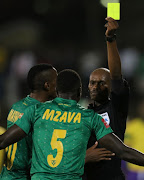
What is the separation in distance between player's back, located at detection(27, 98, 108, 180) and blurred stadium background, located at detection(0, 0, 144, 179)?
8.04 meters

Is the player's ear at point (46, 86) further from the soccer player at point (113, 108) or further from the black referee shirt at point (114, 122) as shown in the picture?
the black referee shirt at point (114, 122)

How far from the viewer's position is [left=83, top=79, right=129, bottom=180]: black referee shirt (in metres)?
3.39

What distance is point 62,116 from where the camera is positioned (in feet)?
9.16

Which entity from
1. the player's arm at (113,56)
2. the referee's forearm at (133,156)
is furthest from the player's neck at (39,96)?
the referee's forearm at (133,156)

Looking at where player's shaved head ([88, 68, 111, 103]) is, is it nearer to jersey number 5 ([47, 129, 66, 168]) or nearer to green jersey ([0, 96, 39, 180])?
green jersey ([0, 96, 39, 180])

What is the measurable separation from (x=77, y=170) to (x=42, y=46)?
498 inches

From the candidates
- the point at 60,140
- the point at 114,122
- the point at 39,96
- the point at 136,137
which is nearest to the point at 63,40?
the point at 136,137

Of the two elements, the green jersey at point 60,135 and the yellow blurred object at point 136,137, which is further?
the yellow blurred object at point 136,137

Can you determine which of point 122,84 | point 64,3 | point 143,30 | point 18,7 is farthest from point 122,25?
point 122,84

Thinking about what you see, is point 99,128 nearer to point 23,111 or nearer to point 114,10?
point 23,111

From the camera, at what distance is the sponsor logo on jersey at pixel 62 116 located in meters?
2.78

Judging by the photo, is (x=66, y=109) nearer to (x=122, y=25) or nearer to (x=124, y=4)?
(x=122, y=25)

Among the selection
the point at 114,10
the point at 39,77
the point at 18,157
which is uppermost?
the point at 114,10

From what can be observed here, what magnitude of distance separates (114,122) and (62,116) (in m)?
0.80
